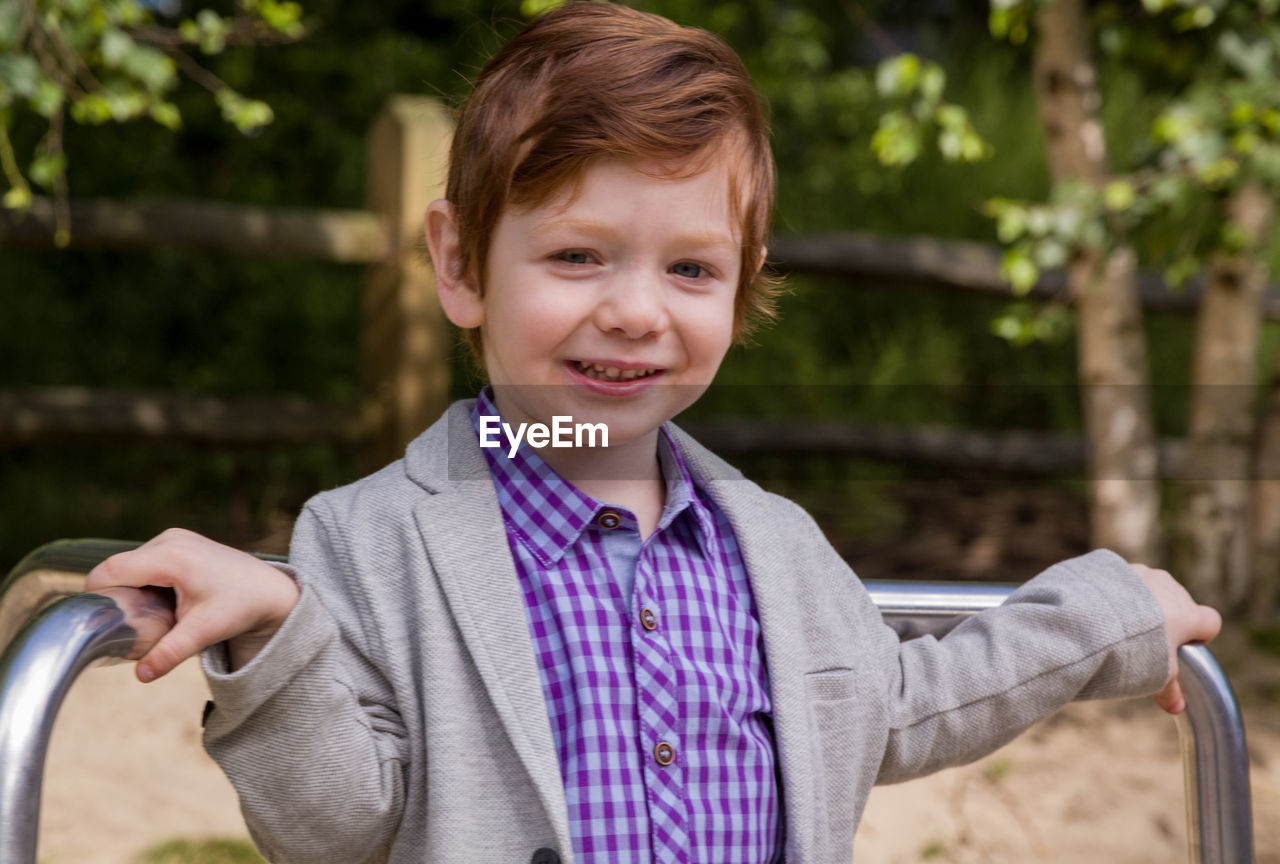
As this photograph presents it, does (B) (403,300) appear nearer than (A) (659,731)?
No

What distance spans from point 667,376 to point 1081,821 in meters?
1.70

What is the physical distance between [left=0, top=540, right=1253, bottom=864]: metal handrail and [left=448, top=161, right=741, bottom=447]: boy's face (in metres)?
0.23

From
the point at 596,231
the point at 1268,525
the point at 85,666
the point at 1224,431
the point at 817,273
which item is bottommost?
the point at 1268,525

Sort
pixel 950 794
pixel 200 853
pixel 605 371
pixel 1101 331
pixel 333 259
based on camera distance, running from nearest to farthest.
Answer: pixel 605 371 < pixel 200 853 < pixel 950 794 < pixel 1101 331 < pixel 333 259

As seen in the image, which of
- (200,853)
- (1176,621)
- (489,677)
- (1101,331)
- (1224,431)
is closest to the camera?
(489,677)

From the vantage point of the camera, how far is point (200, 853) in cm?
216

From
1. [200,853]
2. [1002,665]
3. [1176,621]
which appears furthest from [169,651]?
[200,853]

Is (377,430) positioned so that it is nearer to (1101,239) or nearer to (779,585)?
(1101,239)

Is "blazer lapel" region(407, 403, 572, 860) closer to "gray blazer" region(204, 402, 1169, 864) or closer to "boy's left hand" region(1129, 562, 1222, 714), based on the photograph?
"gray blazer" region(204, 402, 1169, 864)

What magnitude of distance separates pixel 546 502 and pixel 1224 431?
2.47 metres

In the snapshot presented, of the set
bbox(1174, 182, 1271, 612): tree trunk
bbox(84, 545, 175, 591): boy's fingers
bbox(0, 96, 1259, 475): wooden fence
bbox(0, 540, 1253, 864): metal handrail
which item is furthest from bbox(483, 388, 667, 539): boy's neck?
bbox(1174, 182, 1271, 612): tree trunk

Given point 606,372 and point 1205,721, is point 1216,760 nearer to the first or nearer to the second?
point 1205,721

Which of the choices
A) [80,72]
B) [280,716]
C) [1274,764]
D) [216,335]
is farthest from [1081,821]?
[216,335]

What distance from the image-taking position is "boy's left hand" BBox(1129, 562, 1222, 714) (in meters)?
1.08
